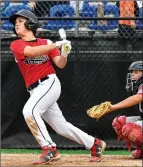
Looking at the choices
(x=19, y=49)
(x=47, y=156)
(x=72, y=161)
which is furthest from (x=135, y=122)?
(x=19, y=49)

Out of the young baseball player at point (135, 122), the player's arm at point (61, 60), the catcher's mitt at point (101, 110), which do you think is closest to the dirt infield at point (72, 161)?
the young baseball player at point (135, 122)

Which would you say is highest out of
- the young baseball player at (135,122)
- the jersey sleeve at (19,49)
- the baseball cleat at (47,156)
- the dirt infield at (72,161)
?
the jersey sleeve at (19,49)

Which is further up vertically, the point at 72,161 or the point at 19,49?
the point at 19,49

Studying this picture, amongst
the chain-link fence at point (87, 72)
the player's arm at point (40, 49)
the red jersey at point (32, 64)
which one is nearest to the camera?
the player's arm at point (40, 49)

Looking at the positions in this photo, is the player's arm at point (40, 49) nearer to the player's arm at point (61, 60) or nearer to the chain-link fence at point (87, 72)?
the player's arm at point (61, 60)

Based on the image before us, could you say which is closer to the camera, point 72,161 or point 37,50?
point 37,50

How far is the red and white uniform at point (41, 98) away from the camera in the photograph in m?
6.01

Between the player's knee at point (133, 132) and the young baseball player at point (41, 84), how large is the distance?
306 mm

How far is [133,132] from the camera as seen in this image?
6.30 meters

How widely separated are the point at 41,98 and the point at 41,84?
0.59 ft

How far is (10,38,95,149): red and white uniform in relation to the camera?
6012 millimetres

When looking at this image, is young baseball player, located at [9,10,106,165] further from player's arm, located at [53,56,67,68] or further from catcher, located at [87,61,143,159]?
catcher, located at [87,61,143,159]

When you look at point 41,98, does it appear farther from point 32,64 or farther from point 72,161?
point 72,161

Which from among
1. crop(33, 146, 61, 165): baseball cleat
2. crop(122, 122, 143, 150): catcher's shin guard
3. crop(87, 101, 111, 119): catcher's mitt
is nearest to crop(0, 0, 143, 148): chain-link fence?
crop(122, 122, 143, 150): catcher's shin guard
